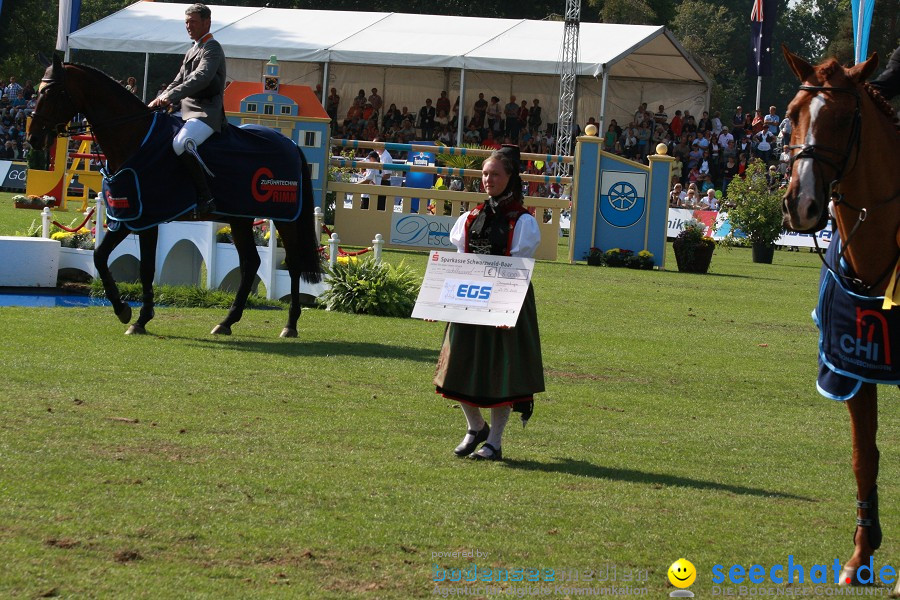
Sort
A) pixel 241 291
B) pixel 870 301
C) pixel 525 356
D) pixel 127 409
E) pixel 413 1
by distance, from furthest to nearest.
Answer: pixel 413 1 → pixel 241 291 → pixel 127 409 → pixel 525 356 → pixel 870 301

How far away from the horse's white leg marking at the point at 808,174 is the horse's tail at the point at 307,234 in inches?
318

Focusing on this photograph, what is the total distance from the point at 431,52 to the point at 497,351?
85.8ft

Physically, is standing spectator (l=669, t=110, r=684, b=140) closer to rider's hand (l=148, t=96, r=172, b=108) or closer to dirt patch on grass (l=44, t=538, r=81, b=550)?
rider's hand (l=148, t=96, r=172, b=108)

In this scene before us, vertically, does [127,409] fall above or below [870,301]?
below

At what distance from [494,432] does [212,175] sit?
525 cm

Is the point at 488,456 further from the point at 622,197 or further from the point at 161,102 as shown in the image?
the point at 622,197

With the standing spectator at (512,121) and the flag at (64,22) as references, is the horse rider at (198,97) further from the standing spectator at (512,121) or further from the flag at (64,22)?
the standing spectator at (512,121)

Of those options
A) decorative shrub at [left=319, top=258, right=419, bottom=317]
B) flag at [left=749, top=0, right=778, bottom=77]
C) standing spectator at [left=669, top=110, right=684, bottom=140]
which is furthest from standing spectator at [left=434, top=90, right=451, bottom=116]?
decorative shrub at [left=319, top=258, right=419, bottom=317]

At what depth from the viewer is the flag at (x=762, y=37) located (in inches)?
1796

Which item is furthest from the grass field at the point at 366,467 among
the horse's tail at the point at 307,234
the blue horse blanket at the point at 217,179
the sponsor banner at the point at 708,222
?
the sponsor banner at the point at 708,222

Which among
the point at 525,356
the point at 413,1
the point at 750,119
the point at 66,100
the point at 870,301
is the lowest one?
the point at 525,356

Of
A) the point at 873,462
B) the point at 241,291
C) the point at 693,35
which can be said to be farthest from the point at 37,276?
the point at 693,35

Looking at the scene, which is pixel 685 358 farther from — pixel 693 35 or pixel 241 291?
pixel 693 35

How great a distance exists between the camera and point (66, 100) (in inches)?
432
